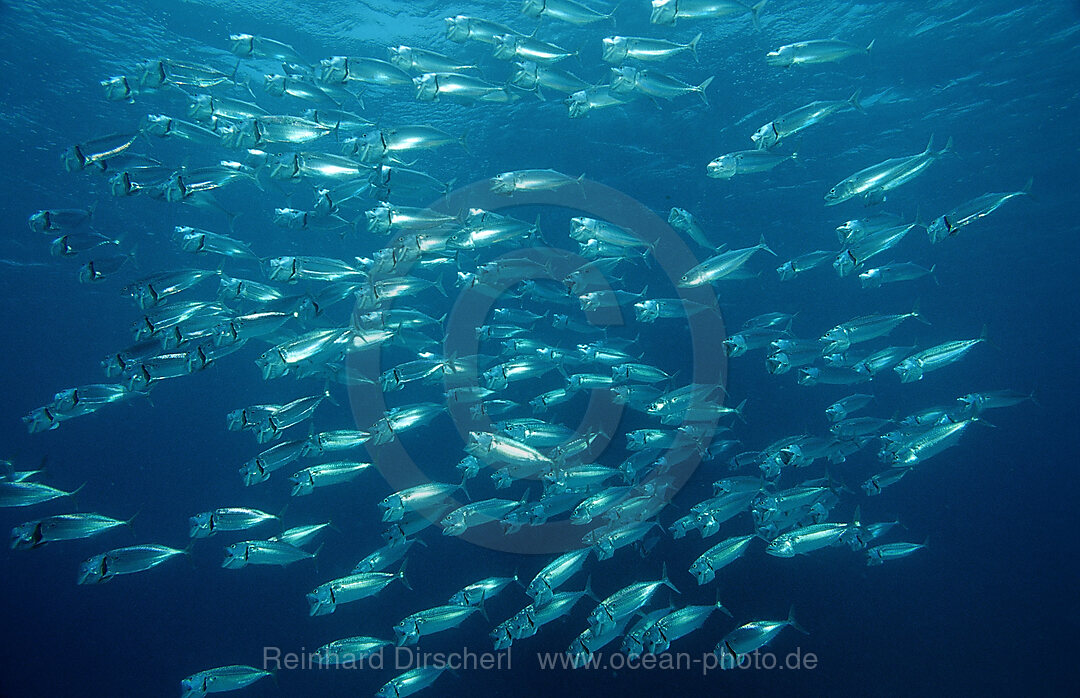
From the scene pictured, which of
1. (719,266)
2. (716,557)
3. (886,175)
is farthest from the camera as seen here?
(719,266)

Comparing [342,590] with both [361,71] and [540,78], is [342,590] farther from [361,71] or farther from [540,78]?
[540,78]

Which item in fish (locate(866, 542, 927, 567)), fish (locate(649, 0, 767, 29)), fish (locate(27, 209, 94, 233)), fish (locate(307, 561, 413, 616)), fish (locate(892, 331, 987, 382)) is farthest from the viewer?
fish (locate(866, 542, 927, 567))

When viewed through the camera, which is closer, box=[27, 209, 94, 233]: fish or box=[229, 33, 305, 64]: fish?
box=[27, 209, 94, 233]: fish

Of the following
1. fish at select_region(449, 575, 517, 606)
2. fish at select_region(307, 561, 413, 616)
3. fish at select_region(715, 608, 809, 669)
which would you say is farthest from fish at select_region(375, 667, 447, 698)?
fish at select_region(715, 608, 809, 669)

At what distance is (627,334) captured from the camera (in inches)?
829

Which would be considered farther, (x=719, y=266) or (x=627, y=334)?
(x=627, y=334)

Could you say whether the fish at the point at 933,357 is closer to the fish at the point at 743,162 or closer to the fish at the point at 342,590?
the fish at the point at 743,162

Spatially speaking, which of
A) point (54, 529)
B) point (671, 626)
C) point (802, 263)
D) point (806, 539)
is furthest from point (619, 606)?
point (54, 529)

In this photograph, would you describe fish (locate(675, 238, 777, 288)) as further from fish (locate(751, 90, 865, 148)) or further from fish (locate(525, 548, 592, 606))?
fish (locate(525, 548, 592, 606))

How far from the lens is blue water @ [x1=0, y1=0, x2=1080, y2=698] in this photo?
475 inches

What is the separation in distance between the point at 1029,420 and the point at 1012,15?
105ft

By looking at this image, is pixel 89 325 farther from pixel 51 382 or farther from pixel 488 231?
pixel 488 231

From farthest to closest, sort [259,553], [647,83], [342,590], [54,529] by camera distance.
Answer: [342,590], [259,553], [647,83], [54,529]

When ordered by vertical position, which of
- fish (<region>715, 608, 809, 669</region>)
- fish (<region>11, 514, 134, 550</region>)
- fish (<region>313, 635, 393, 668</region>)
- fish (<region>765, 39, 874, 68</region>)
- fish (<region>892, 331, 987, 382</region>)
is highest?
fish (<region>765, 39, 874, 68</region>)
